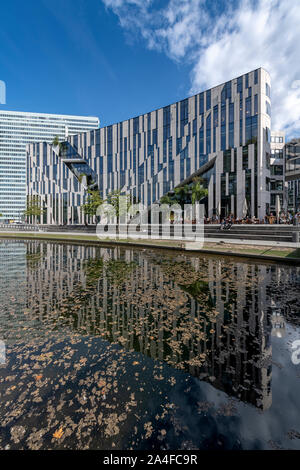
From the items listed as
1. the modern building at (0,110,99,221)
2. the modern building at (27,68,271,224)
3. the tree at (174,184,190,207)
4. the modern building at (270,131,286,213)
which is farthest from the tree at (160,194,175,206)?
the modern building at (0,110,99,221)

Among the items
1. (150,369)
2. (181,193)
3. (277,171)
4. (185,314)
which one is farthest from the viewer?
(277,171)

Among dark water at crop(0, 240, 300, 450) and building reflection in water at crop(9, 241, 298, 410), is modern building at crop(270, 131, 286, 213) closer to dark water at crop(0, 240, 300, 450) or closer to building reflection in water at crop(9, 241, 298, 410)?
building reflection in water at crop(9, 241, 298, 410)

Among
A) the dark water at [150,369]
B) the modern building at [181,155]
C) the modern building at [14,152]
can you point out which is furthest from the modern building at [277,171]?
the modern building at [14,152]

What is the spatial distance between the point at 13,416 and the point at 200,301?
4.92 meters

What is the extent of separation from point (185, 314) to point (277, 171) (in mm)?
67504

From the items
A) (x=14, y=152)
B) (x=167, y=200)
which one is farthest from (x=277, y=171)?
(x=14, y=152)

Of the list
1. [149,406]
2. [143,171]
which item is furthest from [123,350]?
[143,171]

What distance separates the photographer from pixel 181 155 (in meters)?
50.1

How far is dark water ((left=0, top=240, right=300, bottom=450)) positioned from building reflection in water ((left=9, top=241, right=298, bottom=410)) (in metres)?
0.03

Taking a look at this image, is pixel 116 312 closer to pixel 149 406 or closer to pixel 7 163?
pixel 149 406

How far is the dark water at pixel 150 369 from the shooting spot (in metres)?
2.36

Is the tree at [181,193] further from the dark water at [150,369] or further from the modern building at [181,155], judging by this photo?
the dark water at [150,369]

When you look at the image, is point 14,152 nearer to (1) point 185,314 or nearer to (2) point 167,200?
(2) point 167,200

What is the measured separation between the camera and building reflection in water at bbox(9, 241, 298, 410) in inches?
138
